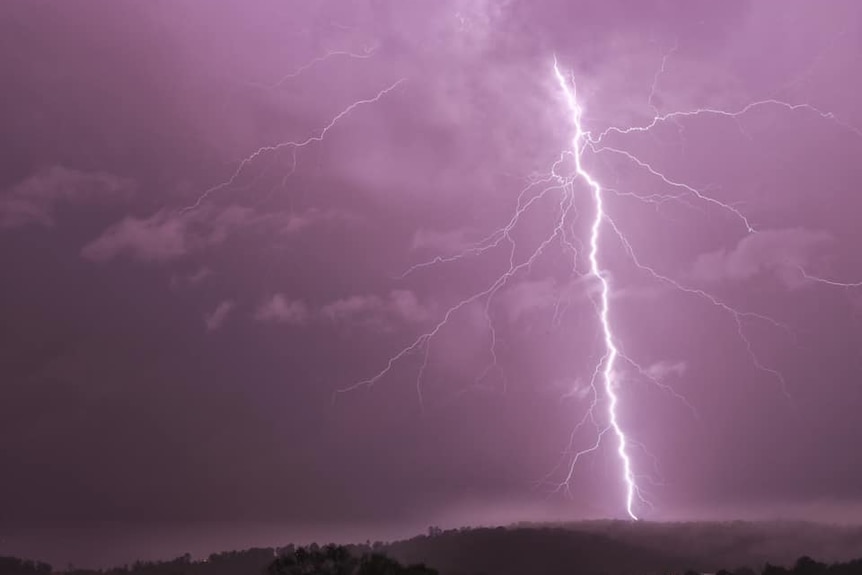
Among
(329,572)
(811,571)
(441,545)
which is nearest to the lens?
(329,572)

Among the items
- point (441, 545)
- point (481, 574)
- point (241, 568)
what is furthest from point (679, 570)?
point (241, 568)

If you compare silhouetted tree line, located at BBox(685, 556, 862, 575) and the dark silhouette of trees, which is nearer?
the dark silhouette of trees

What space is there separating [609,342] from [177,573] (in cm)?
4888

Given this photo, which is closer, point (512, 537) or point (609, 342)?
point (609, 342)

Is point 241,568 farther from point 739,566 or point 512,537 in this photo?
point 739,566

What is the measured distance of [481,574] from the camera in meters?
65.5

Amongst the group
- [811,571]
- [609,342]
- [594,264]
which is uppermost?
[594,264]

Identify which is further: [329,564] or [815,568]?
[815,568]

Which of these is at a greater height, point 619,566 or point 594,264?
point 594,264

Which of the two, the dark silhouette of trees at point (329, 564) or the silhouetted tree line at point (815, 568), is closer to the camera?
the dark silhouette of trees at point (329, 564)

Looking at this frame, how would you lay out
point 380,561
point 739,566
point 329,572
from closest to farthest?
point 329,572 < point 380,561 < point 739,566

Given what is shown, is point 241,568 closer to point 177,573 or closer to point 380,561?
point 177,573

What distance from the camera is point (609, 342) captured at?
28.9 metres

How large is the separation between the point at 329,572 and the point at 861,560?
116 ft
